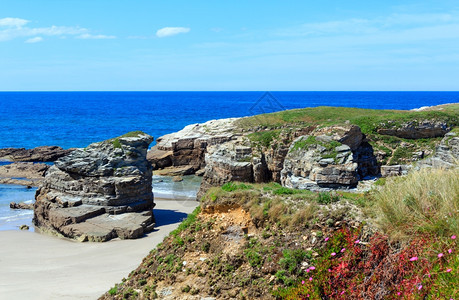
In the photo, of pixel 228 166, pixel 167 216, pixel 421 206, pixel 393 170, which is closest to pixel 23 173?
pixel 228 166

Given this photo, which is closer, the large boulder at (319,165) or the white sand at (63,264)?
the white sand at (63,264)

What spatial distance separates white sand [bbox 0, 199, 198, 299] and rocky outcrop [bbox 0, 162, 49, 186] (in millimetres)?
16543

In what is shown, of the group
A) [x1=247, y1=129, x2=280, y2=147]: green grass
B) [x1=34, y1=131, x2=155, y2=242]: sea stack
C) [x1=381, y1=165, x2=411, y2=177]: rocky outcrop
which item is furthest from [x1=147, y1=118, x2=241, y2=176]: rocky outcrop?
[x1=381, y1=165, x2=411, y2=177]: rocky outcrop

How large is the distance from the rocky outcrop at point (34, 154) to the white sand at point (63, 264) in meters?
29.2

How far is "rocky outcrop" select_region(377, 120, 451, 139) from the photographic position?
3741cm

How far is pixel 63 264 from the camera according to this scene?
58.3ft

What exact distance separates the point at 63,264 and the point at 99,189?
634cm

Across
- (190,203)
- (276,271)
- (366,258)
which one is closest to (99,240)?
(190,203)

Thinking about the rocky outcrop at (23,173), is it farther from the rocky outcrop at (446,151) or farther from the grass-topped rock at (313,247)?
the rocky outcrop at (446,151)

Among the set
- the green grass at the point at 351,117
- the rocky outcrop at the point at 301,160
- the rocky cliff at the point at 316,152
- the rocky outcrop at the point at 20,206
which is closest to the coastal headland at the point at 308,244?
the rocky outcrop at the point at 301,160

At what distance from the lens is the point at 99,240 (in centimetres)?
2070

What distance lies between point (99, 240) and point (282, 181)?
45.6 ft

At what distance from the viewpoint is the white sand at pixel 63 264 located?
14.4m

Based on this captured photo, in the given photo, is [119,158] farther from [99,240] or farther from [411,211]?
[411,211]
